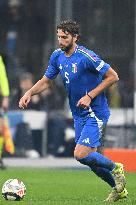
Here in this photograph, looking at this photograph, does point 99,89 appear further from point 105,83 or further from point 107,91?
point 107,91

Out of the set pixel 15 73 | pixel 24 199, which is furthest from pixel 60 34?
pixel 15 73

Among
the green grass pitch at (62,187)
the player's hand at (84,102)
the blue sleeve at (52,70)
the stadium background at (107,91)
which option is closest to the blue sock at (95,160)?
the green grass pitch at (62,187)

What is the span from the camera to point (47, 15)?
23.8 metres

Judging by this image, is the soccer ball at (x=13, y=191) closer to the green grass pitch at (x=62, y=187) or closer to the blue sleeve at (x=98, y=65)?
the green grass pitch at (x=62, y=187)

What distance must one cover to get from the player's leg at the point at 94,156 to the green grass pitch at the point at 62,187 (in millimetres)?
304

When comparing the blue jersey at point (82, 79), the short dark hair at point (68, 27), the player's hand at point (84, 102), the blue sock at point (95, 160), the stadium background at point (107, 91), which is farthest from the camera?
the stadium background at point (107, 91)

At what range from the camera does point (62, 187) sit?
13.9 m

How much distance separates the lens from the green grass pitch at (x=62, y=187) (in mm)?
11492

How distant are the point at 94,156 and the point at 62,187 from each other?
8.88 feet

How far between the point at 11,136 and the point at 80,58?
10.00m

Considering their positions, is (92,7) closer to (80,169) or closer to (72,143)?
(72,143)

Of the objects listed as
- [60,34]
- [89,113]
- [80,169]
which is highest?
[60,34]

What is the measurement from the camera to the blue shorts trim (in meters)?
11.4

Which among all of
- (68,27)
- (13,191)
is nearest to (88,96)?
(68,27)
